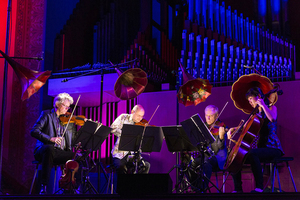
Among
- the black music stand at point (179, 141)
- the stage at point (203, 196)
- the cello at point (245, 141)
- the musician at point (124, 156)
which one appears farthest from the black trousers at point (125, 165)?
the stage at point (203, 196)

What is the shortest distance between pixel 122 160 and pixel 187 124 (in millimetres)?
1252

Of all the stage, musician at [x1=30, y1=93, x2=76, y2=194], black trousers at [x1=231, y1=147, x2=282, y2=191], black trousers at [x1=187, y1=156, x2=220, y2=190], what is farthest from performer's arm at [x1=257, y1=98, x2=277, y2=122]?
musician at [x1=30, y1=93, x2=76, y2=194]

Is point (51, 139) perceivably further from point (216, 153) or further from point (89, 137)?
point (216, 153)

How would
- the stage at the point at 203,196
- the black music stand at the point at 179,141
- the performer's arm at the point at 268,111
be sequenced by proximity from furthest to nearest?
the black music stand at the point at 179,141 → the performer's arm at the point at 268,111 → the stage at the point at 203,196

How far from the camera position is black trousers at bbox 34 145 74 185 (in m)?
4.68

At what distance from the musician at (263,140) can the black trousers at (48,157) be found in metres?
2.15

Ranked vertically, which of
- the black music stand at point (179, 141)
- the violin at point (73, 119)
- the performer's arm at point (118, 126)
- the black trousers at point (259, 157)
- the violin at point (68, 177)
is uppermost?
the violin at point (73, 119)

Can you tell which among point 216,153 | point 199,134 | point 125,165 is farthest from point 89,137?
point 216,153

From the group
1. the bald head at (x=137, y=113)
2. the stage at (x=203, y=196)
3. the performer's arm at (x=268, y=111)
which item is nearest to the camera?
the stage at (x=203, y=196)

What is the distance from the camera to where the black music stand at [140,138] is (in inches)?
189

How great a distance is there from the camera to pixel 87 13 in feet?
24.1

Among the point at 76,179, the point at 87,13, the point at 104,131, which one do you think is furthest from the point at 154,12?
the point at 76,179

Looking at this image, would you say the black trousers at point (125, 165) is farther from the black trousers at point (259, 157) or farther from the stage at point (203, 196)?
the stage at point (203, 196)

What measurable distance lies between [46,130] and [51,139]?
303mm
